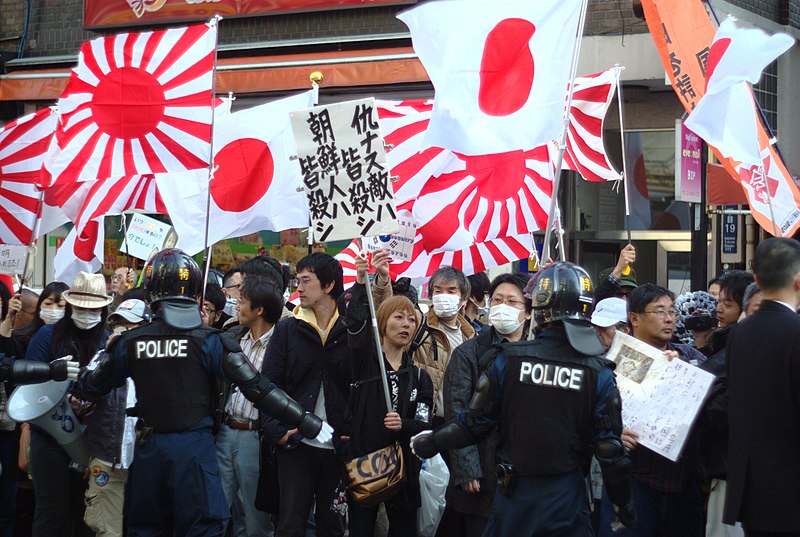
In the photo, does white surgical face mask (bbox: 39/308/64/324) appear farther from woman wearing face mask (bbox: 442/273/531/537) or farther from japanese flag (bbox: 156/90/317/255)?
woman wearing face mask (bbox: 442/273/531/537)

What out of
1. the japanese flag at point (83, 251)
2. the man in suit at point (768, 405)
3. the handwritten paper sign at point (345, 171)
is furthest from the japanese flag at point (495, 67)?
the japanese flag at point (83, 251)

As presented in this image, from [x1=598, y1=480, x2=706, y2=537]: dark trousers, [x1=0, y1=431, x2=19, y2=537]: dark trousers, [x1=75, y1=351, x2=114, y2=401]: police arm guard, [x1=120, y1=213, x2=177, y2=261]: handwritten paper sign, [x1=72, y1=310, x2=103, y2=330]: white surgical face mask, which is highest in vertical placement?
[x1=120, y1=213, x2=177, y2=261]: handwritten paper sign

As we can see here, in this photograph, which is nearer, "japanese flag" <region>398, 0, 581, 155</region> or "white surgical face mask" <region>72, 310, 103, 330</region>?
"japanese flag" <region>398, 0, 581, 155</region>

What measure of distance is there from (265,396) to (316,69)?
9.05 m

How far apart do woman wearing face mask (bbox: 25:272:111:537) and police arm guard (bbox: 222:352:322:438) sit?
5.41 feet

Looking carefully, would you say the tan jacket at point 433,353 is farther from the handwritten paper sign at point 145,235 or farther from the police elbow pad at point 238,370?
the handwritten paper sign at point 145,235

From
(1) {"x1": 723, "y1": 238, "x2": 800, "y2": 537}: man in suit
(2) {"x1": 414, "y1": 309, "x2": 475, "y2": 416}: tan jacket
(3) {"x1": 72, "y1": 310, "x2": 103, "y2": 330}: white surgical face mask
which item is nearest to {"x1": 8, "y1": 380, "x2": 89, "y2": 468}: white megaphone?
(3) {"x1": 72, "y1": 310, "x2": 103, "y2": 330}: white surgical face mask

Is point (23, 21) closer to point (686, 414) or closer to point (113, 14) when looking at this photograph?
point (113, 14)

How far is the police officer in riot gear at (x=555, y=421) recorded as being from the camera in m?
5.02

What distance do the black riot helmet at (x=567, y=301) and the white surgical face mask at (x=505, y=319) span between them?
58.5 inches

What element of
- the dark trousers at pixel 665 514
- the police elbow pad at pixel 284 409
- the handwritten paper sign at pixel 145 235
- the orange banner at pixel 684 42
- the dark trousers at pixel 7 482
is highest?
the orange banner at pixel 684 42

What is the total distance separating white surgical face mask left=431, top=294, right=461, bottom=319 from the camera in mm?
7574

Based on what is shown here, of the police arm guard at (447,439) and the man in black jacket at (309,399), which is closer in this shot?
the police arm guard at (447,439)

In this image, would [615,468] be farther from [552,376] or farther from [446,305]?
[446,305]
